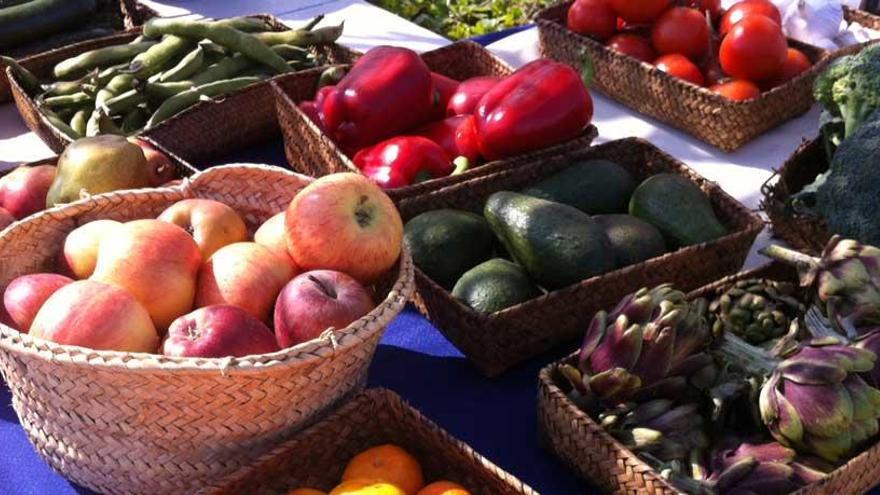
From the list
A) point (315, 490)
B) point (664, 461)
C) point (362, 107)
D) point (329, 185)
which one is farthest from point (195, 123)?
point (664, 461)

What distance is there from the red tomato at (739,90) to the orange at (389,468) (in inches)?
52.2

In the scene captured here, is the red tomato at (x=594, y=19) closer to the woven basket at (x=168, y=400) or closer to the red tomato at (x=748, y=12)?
the red tomato at (x=748, y=12)

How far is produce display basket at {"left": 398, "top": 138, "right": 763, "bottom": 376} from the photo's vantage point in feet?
4.60

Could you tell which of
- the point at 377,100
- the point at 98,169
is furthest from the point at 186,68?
the point at 98,169

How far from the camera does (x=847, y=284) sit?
4.34 ft

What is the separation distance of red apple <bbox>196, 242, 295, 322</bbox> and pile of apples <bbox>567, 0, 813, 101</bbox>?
4.19 ft

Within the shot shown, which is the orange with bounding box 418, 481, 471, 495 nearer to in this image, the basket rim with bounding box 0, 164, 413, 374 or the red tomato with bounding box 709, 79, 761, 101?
the basket rim with bounding box 0, 164, 413, 374

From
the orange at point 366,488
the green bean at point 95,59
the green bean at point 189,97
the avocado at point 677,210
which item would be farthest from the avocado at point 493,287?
the green bean at point 95,59

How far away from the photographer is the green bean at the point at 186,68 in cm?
222

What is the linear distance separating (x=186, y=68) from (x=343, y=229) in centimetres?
111

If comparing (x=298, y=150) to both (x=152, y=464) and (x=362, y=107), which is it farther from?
(x=152, y=464)

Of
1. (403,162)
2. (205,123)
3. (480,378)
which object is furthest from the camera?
(205,123)

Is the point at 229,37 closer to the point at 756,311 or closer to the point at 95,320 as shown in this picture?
the point at 95,320

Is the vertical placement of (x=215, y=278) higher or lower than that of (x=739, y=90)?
higher
